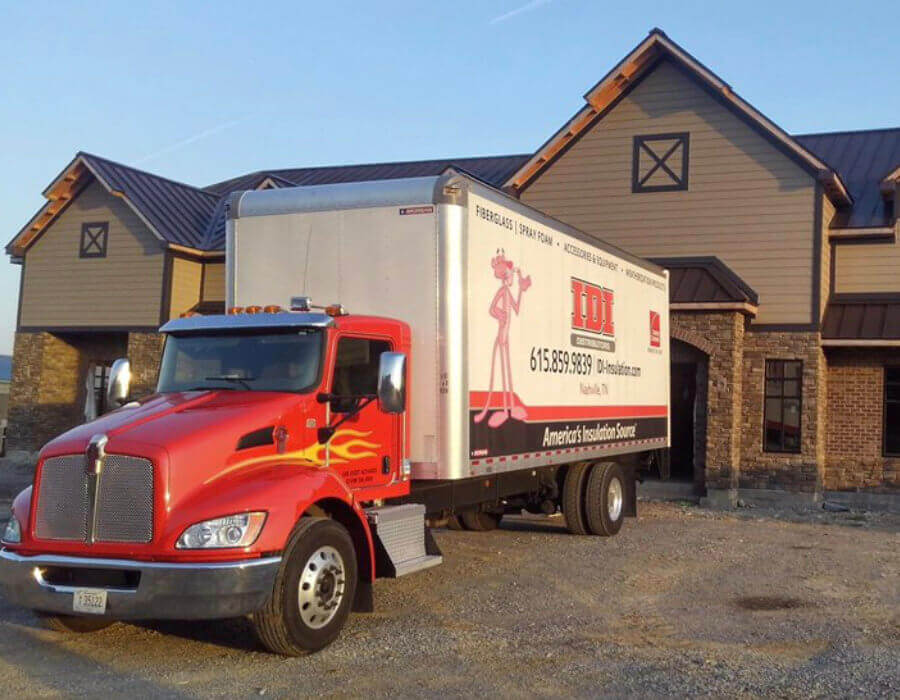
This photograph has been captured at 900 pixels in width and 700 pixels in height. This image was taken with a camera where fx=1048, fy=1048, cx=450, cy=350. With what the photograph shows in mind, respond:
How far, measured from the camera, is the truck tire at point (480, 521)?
45.1 feet

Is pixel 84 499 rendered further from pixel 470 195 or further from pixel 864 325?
pixel 864 325

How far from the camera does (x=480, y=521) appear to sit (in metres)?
13.9

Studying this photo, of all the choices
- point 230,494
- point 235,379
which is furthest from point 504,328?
point 230,494

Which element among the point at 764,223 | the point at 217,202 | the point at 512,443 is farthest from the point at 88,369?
the point at 512,443

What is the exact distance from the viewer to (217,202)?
28.1 m

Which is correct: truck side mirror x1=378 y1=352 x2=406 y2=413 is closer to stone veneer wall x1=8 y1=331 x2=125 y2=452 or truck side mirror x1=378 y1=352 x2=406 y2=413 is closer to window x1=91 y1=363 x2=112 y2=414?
stone veneer wall x1=8 y1=331 x2=125 y2=452

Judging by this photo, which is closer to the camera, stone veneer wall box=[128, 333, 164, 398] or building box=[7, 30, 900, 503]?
building box=[7, 30, 900, 503]

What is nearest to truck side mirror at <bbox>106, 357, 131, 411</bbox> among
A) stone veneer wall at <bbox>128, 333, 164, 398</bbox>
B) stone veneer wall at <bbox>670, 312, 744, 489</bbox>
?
stone veneer wall at <bbox>670, 312, 744, 489</bbox>

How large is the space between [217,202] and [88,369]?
554 cm

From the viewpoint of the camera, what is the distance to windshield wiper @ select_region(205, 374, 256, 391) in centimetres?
805

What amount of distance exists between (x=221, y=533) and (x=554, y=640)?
268 cm

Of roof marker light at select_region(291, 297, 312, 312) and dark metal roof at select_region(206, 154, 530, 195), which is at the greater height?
dark metal roof at select_region(206, 154, 530, 195)

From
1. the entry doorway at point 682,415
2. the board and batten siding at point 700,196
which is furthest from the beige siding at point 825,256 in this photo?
the entry doorway at point 682,415

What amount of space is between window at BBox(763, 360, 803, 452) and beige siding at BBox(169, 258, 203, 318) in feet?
43.5
